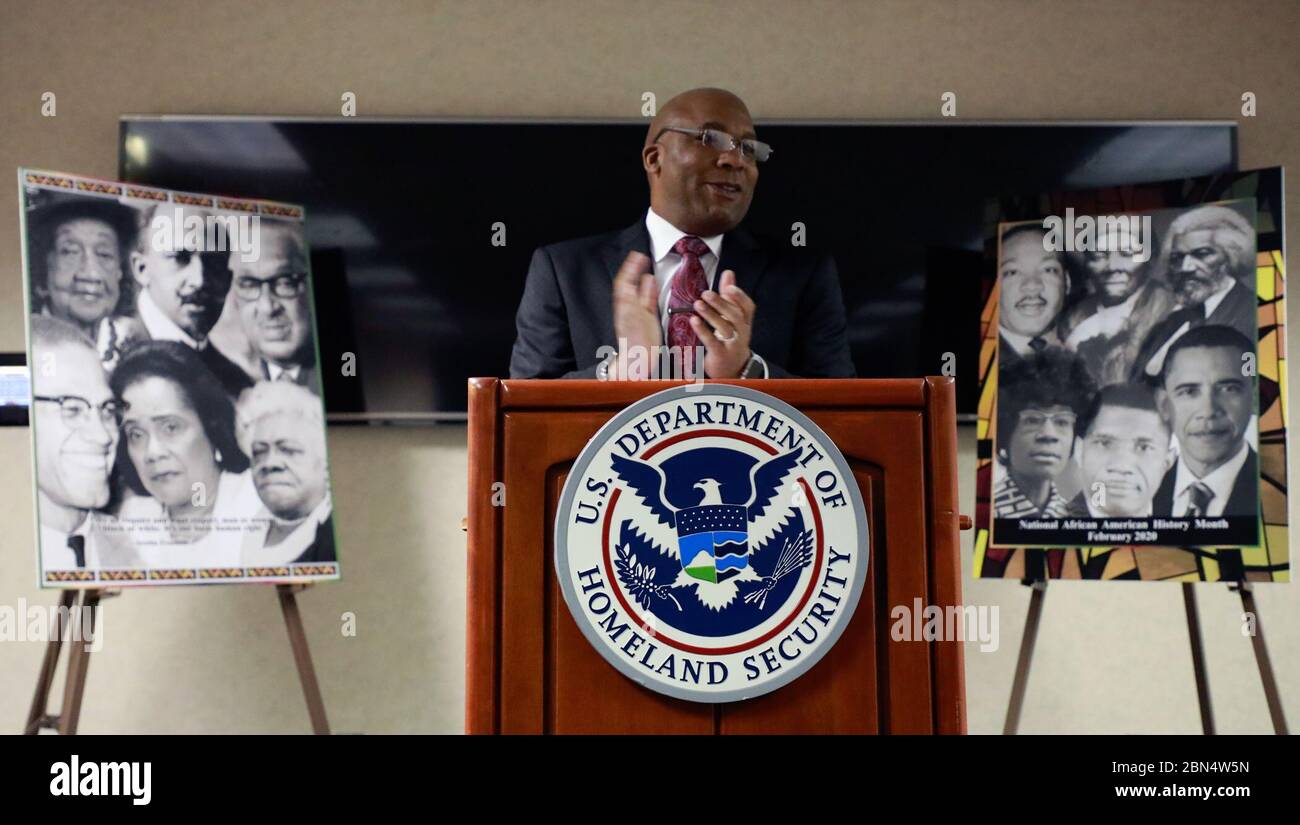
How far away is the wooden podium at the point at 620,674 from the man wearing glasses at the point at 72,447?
2186mm

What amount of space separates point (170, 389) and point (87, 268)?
0.38 m

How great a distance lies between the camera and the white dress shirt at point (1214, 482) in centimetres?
268

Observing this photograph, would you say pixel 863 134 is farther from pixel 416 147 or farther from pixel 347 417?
pixel 347 417

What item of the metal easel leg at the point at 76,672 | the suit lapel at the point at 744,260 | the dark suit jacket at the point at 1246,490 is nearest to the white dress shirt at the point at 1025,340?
the dark suit jacket at the point at 1246,490

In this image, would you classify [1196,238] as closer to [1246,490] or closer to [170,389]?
[1246,490]

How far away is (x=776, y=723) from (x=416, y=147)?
110 inches

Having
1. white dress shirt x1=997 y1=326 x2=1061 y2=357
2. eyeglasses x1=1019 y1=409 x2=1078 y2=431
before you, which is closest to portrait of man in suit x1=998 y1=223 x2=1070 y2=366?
white dress shirt x1=997 y1=326 x2=1061 y2=357

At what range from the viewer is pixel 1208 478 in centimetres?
270

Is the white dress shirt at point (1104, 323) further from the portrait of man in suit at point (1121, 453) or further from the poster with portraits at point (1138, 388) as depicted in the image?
the portrait of man in suit at point (1121, 453)

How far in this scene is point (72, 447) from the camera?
2719 mm

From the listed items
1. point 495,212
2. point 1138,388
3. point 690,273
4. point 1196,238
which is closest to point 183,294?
point 495,212

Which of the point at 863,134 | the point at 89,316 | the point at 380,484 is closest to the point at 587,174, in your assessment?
the point at 863,134

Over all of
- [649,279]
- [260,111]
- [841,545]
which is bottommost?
[841,545]

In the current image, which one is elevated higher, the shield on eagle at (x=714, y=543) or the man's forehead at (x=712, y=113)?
the man's forehead at (x=712, y=113)
